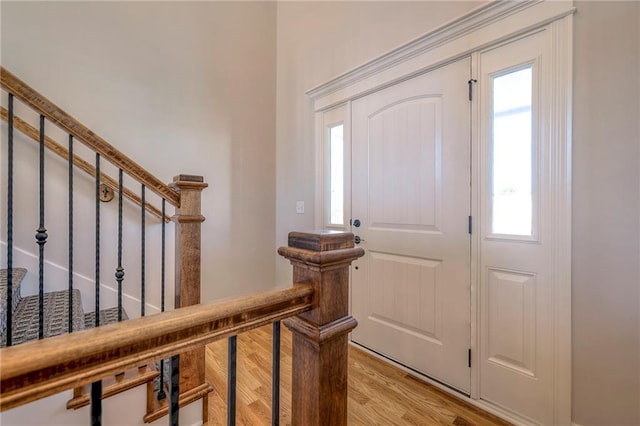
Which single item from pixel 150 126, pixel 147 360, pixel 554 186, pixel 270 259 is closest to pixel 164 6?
pixel 150 126

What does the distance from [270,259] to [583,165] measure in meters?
2.51

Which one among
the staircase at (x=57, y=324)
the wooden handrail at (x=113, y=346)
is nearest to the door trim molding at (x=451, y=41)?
the wooden handrail at (x=113, y=346)

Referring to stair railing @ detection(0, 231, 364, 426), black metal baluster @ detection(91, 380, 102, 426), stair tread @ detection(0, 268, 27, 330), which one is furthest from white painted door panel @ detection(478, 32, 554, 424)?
stair tread @ detection(0, 268, 27, 330)

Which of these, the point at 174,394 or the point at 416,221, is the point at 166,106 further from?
the point at 174,394

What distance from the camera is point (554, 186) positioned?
135 cm

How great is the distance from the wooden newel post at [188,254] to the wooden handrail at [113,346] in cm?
95

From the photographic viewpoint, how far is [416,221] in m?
1.87

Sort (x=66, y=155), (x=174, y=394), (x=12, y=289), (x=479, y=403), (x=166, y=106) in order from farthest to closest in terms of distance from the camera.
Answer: (x=166, y=106)
(x=66, y=155)
(x=479, y=403)
(x=12, y=289)
(x=174, y=394)

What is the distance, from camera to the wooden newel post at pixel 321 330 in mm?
648

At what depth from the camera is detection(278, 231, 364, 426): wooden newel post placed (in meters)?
0.65

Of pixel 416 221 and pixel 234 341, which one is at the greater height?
pixel 416 221

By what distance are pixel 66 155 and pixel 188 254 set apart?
123cm

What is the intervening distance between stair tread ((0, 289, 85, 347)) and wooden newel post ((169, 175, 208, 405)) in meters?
0.52

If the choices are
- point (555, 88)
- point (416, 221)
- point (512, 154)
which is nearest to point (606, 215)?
point (512, 154)
